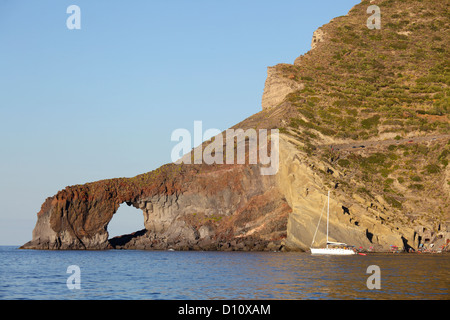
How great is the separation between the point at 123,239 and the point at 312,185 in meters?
51.8

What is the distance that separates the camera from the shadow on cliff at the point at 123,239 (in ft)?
412

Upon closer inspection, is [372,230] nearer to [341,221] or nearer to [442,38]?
[341,221]

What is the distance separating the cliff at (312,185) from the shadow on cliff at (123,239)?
34 cm

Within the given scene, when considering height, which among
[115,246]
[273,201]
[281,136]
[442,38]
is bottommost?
[115,246]

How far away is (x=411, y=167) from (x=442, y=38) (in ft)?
281

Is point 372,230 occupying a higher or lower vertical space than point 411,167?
lower

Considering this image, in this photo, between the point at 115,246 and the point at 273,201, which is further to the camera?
the point at 115,246

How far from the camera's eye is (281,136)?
4350 inches

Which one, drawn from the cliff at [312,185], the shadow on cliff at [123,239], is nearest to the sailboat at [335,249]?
the cliff at [312,185]

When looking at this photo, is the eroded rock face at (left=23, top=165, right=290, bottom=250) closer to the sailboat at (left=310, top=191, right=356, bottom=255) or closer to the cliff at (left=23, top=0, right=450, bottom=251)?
the cliff at (left=23, top=0, right=450, bottom=251)

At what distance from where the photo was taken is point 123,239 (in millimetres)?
128125
